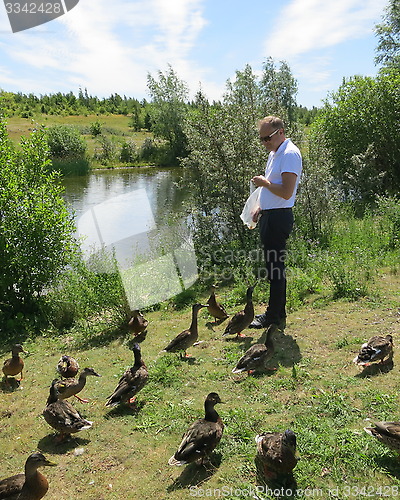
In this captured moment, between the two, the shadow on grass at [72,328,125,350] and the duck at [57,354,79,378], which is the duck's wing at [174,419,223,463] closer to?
the duck at [57,354,79,378]

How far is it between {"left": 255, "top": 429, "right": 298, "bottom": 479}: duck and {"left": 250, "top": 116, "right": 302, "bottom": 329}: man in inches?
118

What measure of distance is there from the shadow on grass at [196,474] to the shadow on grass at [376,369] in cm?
221

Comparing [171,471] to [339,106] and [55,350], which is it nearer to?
[55,350]

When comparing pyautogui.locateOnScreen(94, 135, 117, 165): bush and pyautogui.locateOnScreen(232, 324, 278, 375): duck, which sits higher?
pyautogui.locateOnScreen(94, 135, 117, 165): bush

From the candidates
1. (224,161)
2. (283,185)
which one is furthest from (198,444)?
(224,161)

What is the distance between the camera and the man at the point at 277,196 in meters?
5.77

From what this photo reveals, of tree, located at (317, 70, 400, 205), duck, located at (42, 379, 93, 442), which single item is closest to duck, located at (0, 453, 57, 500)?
duck, located at (42, 379, 93, 442)

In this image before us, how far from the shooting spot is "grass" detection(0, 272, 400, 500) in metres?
3.72

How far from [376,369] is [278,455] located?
7.49ft

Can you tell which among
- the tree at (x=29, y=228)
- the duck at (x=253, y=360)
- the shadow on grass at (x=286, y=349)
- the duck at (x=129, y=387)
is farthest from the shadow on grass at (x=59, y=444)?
the tree at (x=29, y=228)

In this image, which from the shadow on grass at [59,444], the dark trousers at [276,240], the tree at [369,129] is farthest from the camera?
the tree at [369,129]

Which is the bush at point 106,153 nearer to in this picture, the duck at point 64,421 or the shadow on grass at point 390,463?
the duck at point 64,421

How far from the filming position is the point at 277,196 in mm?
5980

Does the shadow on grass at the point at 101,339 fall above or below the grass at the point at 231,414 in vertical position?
below
